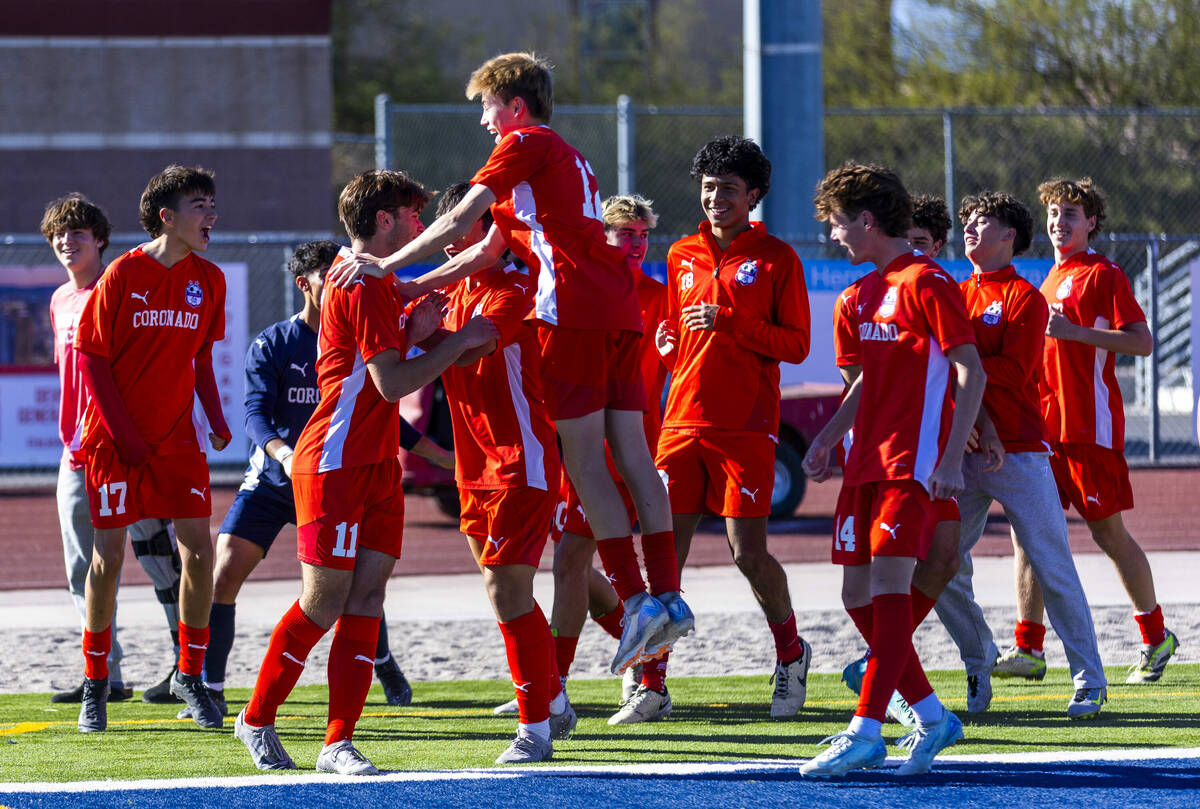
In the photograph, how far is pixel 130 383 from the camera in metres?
6.21

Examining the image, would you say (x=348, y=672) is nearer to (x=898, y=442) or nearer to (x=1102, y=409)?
(x=898, y=442)

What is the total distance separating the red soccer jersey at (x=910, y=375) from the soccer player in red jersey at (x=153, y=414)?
8.97 ft

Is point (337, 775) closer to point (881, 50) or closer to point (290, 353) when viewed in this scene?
point (290, 353)

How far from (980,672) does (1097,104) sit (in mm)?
27116

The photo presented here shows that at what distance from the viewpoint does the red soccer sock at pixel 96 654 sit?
627 centimetres

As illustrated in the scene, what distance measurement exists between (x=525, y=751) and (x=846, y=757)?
1.07 metres

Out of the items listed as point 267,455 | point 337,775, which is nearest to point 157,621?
point 267,455

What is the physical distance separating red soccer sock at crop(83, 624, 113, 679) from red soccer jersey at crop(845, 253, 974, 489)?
121 inches

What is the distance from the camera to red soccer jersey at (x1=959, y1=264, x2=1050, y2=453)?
6.20m

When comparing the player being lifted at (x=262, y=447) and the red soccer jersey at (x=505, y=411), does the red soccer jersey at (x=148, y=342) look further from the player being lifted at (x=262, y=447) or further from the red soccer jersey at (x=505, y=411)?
the red soccer jersey at (x=505, y=411)

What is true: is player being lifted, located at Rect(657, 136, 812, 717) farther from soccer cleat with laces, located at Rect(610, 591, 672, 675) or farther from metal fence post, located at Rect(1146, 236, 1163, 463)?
metal fence post, located at Rect(1146, 236, 1163, 463)

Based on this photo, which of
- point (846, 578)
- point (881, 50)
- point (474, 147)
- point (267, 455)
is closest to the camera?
point (846, 578)

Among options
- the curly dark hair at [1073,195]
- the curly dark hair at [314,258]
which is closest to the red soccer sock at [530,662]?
the curly dark hair at [314,258]

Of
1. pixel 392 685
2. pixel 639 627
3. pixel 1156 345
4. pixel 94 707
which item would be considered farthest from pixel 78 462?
pixel 1156 345
